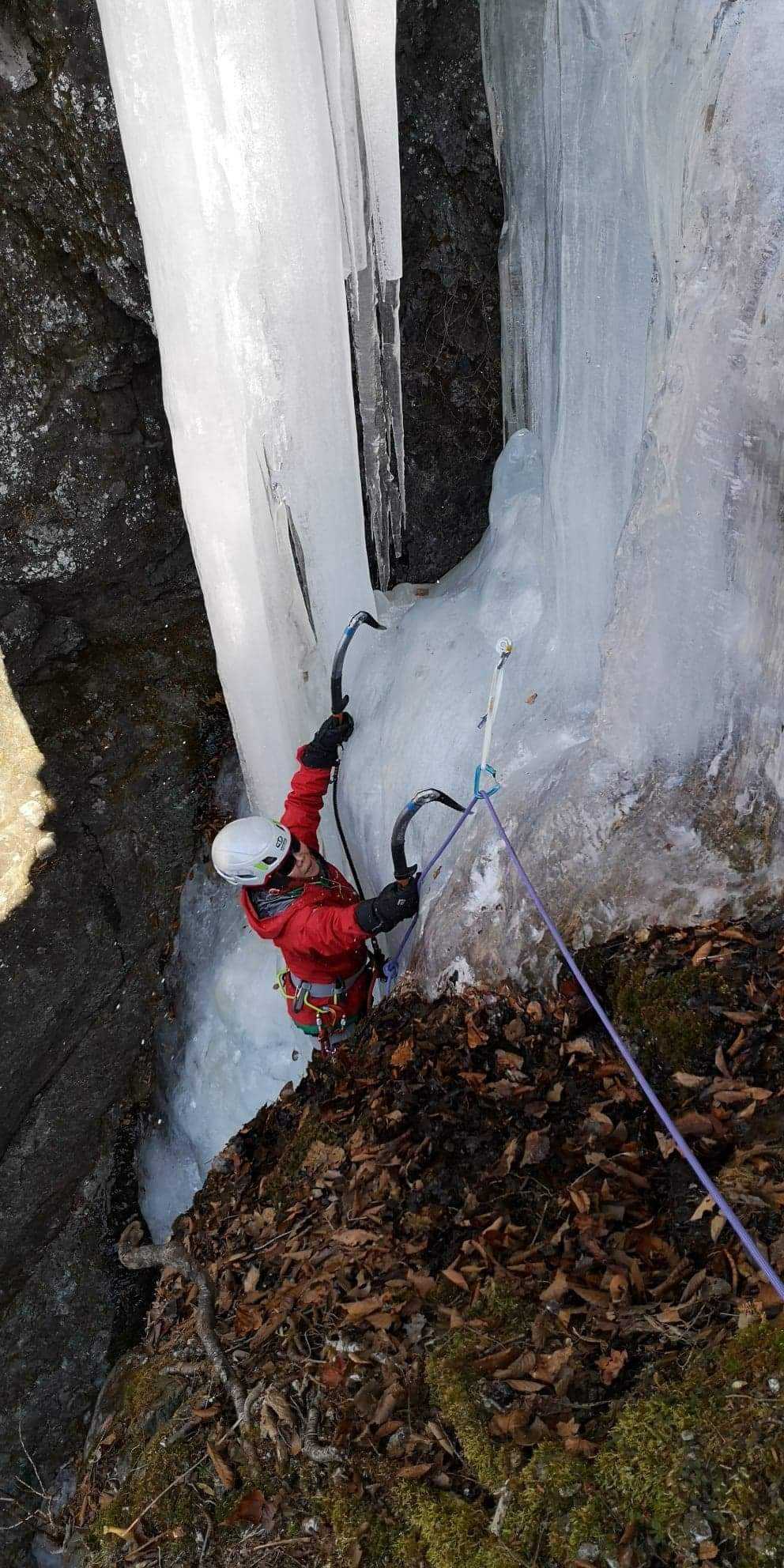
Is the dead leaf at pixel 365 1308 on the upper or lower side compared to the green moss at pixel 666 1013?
lower

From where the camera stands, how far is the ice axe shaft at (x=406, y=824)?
371 cm

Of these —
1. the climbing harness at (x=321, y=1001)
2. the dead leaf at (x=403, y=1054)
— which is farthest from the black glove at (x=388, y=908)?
the climbing harness at (x=321, y=1001)

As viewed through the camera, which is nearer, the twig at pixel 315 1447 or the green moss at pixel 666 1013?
the twig at pixel 315 1447

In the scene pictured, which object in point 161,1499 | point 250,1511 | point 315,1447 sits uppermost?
point 315,1447

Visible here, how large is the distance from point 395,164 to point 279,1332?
391 centimetres

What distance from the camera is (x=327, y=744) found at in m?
4.42

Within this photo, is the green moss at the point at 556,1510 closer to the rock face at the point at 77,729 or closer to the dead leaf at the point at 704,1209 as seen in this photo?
the dead leaf at the point at 704,1209

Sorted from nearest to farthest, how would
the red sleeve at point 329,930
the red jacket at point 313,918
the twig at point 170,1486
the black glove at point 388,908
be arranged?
1. the twig at point 170,1486
2. the black glove at point 388,908
3. the red sleeve at point 329,930
4. the red jacket at point 313,918

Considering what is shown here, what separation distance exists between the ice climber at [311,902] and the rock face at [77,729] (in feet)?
5.52

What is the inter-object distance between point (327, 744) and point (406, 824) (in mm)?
800

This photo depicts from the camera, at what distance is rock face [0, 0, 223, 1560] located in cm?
456

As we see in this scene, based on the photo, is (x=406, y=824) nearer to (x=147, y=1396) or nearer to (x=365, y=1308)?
(x=365, y=1308)

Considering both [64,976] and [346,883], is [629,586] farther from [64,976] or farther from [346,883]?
[64,976]

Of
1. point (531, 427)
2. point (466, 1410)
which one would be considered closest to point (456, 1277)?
point (466, 1410)
